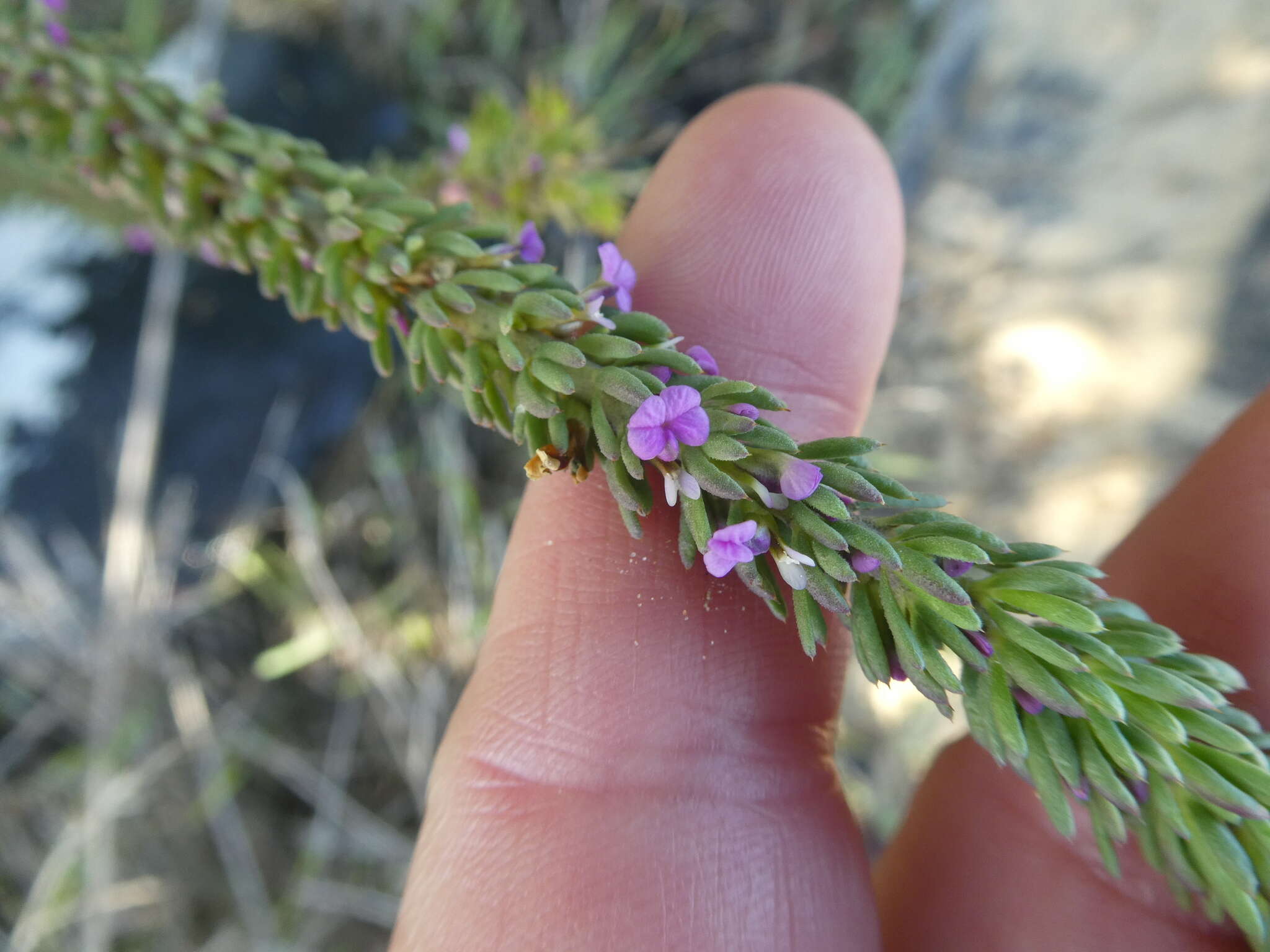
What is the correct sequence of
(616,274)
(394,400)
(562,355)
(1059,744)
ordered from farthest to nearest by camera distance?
(394,400)
(616,274)
(562,355)
(1059,744)

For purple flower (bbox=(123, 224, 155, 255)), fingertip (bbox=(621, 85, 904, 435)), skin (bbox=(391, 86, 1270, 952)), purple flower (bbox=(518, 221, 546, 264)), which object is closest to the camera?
purple flower (bbox=(518, 221, 546, 264))

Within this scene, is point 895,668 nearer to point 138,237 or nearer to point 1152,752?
point 1152,752

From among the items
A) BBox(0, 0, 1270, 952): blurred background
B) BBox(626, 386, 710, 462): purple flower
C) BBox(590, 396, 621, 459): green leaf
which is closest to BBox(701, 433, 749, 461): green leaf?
BBox(626, 386, 710, 462): purple flower

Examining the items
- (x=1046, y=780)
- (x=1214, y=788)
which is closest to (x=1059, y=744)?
(x=1046, y=780)

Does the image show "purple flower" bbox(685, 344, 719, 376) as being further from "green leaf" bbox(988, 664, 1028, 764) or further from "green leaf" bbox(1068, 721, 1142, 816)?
"green leaf" bbox(1068, 721, 1142, 816)

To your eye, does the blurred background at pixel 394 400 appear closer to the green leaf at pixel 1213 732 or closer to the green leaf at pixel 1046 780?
the green leaf at pixel 1046 780

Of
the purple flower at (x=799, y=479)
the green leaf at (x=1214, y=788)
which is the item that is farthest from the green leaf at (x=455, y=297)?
the green leaf at (x=1214, y=788)
